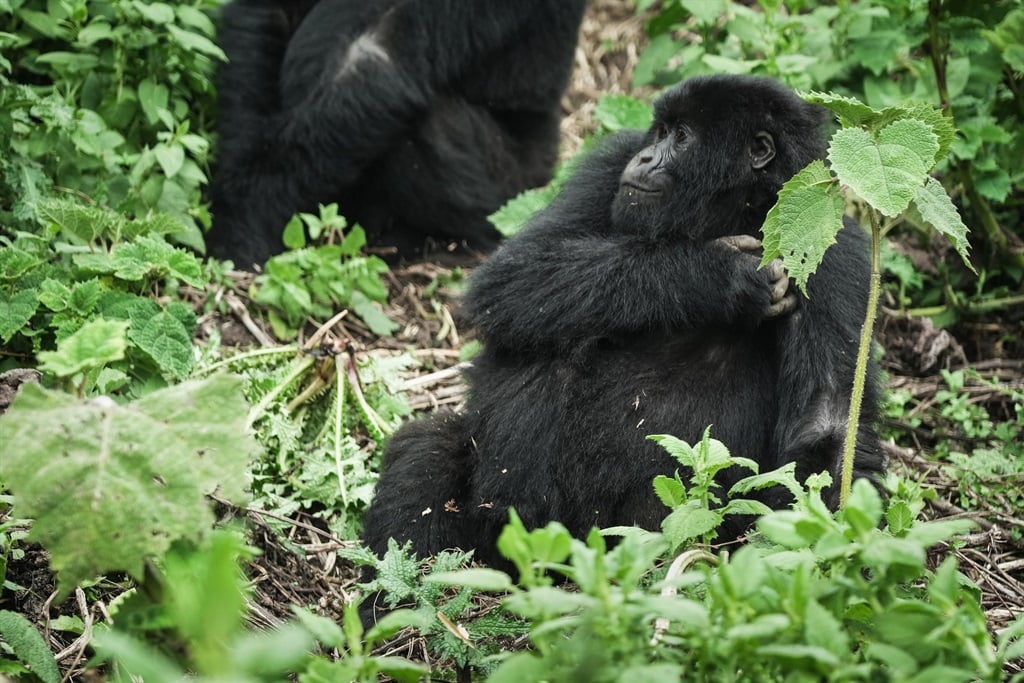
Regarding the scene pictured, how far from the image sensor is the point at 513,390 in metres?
3.05

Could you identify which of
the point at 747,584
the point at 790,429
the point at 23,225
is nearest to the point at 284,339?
the point at 23,225

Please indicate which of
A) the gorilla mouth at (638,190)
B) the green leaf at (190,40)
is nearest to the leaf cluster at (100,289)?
the green leaf at (190,40)

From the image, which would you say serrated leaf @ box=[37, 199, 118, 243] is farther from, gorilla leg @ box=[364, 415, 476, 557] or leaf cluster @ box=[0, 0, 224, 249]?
gorilla leg @ box=[364, 415, 476, 557]

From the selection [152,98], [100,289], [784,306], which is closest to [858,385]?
[784,306]

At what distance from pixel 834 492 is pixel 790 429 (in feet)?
0.63

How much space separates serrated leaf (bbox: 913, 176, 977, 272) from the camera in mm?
2301

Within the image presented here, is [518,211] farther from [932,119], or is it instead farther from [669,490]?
[669,490]

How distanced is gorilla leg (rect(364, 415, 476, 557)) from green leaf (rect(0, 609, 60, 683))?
87 centimetres

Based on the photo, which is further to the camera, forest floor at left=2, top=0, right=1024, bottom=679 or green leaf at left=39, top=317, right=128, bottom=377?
forest floor at left=2, top=0, right=1024, bottom=679

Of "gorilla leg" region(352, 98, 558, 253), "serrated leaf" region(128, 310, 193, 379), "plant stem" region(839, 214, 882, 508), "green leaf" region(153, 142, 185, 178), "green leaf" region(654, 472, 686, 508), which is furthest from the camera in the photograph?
"gorilla leg" region(352, 98, 558, 253)

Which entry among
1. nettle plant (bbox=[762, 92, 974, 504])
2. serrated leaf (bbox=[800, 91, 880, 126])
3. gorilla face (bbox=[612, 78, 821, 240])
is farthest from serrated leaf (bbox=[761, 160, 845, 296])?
gorilla face (bbox=[612, 78, 821, 240])

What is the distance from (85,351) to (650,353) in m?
1.59

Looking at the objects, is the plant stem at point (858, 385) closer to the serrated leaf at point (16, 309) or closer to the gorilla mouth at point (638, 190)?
the gorilla mouth at point (638, 190)

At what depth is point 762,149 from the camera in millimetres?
3158
